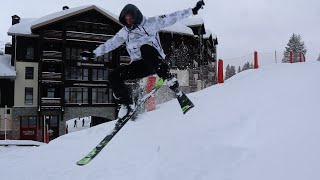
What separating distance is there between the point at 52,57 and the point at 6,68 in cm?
471

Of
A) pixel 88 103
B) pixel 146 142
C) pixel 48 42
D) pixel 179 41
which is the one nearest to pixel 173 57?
pixel 179 41

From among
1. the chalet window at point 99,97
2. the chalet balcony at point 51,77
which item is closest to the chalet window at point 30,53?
the chalet balcony at point 51,77

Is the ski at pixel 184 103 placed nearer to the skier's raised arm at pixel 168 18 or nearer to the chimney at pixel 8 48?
the skier's raised arm at pixel 168 18

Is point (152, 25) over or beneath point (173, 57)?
beneath

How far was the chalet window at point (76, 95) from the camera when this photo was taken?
3331cm

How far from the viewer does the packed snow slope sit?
3.73m

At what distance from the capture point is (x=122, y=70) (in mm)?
6168

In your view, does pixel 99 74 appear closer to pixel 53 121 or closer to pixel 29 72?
pixel 53 121

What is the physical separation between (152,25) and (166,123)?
2408 millimetres

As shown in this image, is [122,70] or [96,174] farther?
[122,70]

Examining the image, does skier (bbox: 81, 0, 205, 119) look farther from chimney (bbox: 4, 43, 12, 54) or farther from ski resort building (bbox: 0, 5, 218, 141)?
chimney (bbox: 4, 43, 12, 54)

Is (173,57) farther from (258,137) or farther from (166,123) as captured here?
(258,137)

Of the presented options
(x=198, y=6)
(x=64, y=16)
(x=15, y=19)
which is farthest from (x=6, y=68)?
(x=198, y=6)

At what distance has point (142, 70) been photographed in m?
6.11
